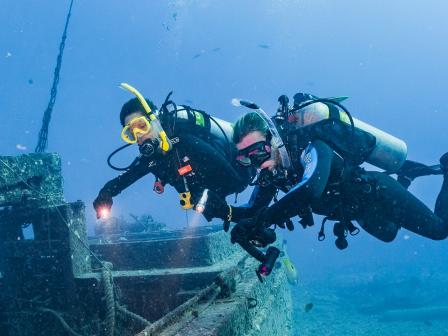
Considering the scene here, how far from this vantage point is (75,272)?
502cm

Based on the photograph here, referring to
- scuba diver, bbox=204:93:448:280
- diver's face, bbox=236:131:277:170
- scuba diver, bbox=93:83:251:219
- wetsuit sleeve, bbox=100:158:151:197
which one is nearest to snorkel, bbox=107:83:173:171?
scuba diver, bbox=93:83:251:219

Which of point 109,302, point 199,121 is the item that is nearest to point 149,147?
point 199,121

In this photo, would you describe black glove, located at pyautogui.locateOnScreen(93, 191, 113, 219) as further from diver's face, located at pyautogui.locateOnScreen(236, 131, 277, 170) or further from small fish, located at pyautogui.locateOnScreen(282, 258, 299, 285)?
small fish, located at pyautogui.locateOnScreen(282, 258, 299, 285)

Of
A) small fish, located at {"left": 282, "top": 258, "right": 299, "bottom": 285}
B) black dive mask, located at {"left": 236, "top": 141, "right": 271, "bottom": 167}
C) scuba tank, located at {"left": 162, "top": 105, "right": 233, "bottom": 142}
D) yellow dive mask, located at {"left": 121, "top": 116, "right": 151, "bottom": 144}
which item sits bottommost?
small fish, located at {"left": 282, "top": 258, "right": 299, "bottom": 285}

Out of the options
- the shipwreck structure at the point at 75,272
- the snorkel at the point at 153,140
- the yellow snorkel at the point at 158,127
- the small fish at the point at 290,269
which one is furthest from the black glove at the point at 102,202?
the small fish at the point at 290,269

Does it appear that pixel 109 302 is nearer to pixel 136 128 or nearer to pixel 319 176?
pixel 136 128

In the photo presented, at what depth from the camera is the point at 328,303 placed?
1745 centimetres

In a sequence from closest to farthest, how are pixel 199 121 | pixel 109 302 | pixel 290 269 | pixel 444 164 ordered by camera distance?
pixel 109 302
pixel 444 164
pixel 199 121
pixel 290 269

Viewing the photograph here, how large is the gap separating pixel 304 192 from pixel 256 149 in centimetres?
80

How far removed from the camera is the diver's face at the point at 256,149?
3783mm

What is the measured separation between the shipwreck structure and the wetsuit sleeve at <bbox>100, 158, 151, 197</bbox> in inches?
23.7

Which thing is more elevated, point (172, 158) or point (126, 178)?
point (172, 158)

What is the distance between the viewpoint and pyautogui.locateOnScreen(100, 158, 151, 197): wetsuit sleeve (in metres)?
5.10

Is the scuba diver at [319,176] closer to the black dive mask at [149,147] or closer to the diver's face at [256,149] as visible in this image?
the diver's face at [256,149]
